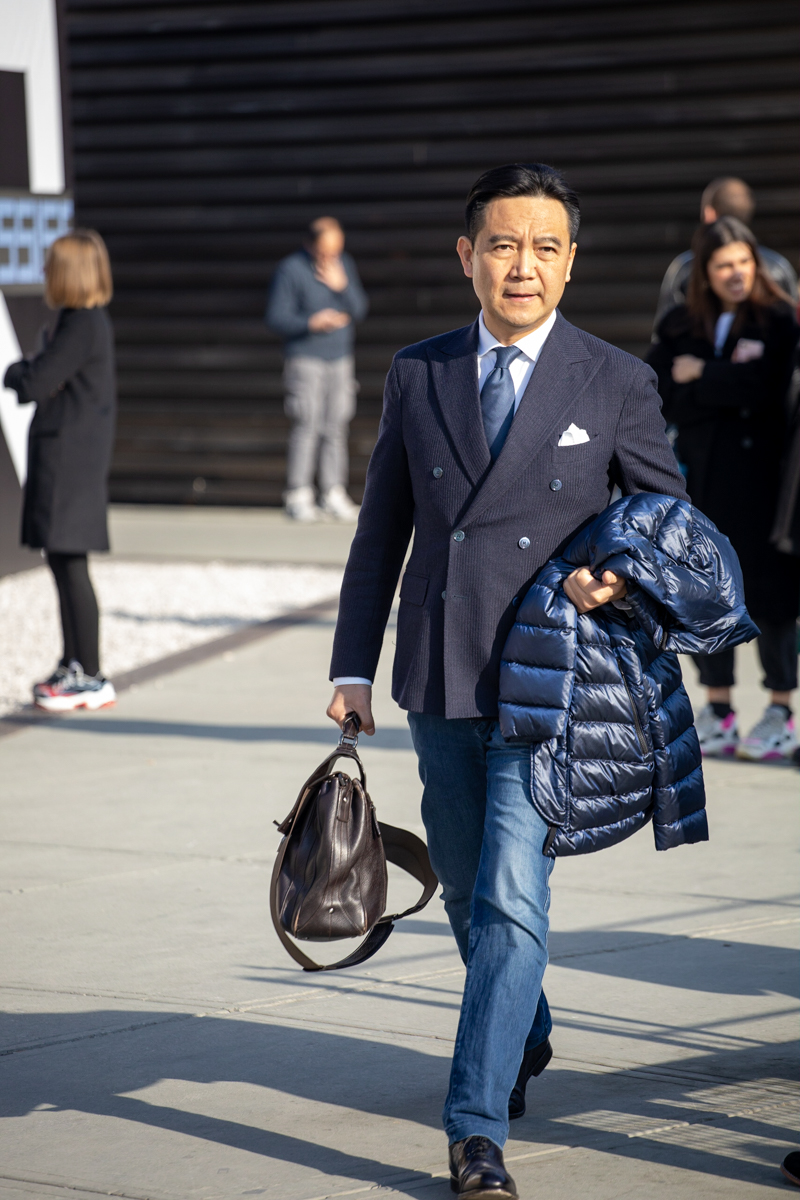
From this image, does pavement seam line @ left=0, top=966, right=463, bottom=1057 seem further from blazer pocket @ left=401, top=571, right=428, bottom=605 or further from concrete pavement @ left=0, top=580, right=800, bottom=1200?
blazer pocket @ left=401, top=571, right=428, bottom=605

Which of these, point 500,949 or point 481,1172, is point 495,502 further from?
point 481,1172

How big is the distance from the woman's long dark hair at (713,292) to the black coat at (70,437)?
244 cm

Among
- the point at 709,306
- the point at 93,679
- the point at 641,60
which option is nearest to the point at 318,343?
the point at 641,60

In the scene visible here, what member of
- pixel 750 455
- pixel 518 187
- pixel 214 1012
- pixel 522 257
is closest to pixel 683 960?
pixel 214 1012

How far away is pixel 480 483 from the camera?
2.91 meters

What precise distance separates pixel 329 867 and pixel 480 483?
76 cm

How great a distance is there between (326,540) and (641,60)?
4154 mm

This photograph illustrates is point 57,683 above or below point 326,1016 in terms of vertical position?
above

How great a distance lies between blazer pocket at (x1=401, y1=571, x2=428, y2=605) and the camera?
2980 millimetres

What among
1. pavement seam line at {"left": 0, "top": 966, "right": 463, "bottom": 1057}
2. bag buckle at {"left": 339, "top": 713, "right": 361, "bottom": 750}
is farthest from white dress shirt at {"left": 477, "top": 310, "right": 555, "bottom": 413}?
pavement seam line at {"left": 0, "top": 966, "right": 463, "bottom": 1057}

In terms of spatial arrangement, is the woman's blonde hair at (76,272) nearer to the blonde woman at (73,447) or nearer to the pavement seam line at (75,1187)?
the blonde woman at (73,447)

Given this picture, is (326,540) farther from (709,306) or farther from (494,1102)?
(494,1102)

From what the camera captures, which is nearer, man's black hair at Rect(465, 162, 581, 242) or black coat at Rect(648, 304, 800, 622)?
man's black hair at Rect(465, 162, 581, 242)

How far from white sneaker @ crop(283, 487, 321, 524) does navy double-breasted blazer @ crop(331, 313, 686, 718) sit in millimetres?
8983
